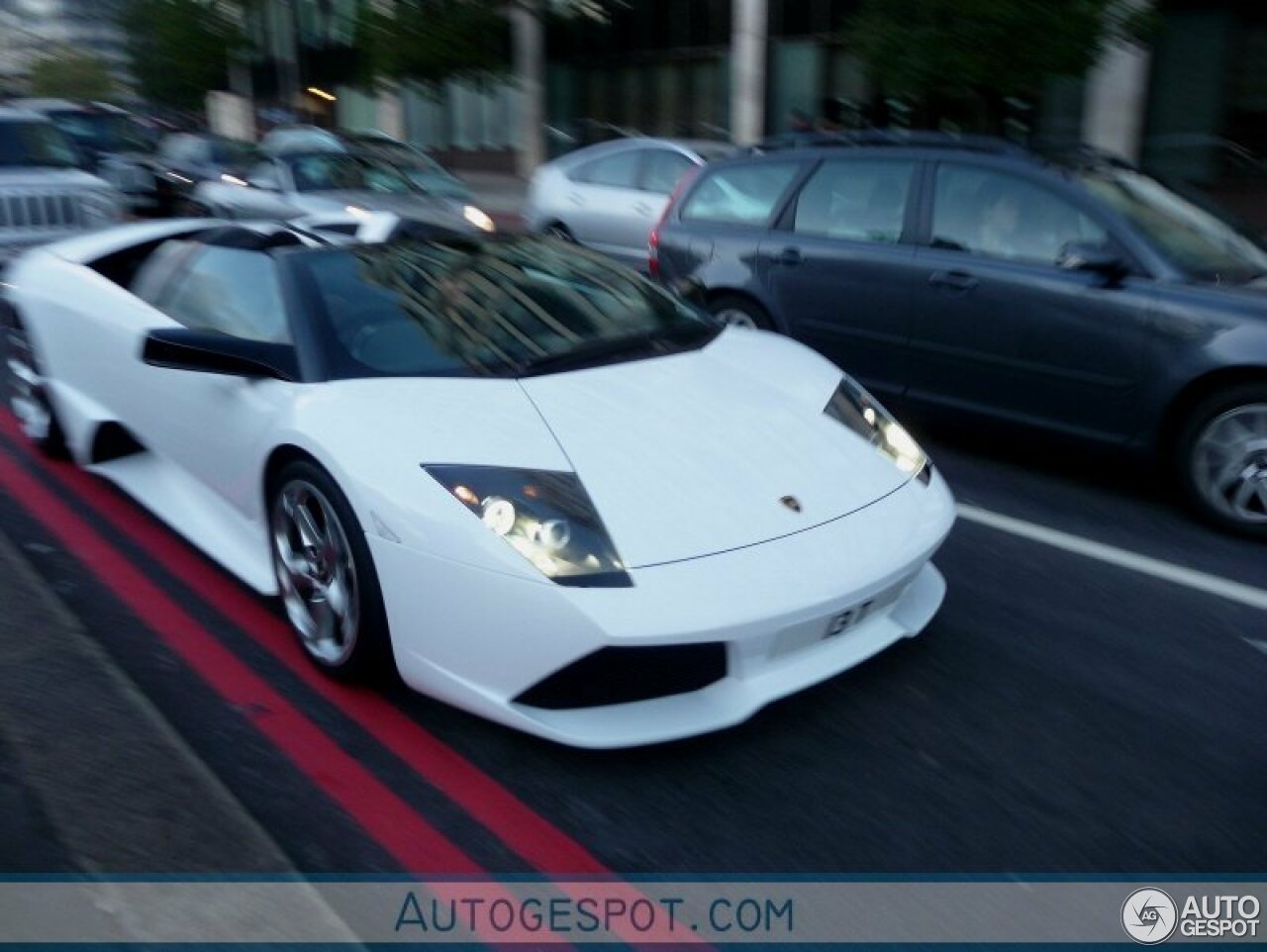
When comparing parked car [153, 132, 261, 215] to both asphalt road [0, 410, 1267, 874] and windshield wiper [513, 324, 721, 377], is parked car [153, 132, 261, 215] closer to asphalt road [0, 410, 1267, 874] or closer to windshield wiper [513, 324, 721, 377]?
windshield wiper [513, 324, 721, 377]

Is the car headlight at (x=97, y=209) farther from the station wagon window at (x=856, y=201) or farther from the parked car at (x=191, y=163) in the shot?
the station wagon window at (x=856, y=201)

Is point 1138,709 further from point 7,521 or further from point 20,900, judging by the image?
point 7,521

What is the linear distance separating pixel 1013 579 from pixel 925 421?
2.08 m

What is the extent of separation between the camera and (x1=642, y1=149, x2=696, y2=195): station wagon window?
11.4 m

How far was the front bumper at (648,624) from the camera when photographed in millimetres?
2971

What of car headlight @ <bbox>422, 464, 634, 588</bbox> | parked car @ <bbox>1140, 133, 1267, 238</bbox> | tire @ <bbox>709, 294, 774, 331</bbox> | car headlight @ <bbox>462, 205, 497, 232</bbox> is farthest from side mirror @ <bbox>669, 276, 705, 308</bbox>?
parked car @ <bbox>1140, 133, 1267, 238</bbox>

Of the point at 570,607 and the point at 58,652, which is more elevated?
the point at 570,607

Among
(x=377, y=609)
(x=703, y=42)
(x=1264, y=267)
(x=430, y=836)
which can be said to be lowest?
(x=430, y=836)

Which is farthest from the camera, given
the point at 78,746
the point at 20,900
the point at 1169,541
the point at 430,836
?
the point at 1169,541

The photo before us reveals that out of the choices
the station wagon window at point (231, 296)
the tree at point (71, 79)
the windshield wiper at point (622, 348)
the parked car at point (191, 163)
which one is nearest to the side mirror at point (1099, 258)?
the windshield wiper at point (622, 348)

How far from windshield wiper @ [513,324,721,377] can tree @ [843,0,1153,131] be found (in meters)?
8.44

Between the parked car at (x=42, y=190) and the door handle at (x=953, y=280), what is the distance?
7.55 meters

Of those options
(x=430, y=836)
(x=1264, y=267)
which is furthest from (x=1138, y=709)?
(x=1264, y=267)

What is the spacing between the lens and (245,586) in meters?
4.35
